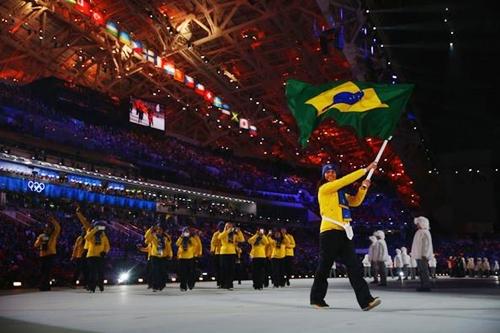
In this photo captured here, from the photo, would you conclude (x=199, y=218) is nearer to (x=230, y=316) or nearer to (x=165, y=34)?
(x=165, y=34)

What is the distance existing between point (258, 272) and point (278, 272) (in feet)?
5.61

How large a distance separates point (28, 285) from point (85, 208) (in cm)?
1496

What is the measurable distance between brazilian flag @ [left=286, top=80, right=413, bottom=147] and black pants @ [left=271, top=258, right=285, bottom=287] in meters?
8.48

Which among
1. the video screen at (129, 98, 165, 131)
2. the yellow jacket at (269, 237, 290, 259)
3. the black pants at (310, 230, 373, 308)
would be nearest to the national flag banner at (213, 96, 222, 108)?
the video screen at (129, 98, 165, 131)

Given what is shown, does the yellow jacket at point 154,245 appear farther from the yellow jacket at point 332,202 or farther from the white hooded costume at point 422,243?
the yellow jacket at point 332,202

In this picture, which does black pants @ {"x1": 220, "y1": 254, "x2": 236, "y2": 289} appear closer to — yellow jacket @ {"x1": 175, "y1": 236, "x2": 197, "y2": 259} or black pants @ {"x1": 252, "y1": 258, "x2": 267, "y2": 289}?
black pants @ {"x1": 252, "y1": 258, "x2": 267, "y2": 289}

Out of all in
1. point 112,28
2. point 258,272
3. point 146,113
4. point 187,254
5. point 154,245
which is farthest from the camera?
point 146,113

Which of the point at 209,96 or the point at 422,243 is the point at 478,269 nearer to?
the point at 422,243

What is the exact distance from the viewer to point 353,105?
817 centimetres

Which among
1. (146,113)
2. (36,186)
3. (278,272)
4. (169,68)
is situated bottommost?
(278,272)

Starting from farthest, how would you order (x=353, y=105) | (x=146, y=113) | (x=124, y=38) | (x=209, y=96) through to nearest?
(x=209, y=96) → (x=146, y=113) → (x=124, y=38) → (x=353, y=105)

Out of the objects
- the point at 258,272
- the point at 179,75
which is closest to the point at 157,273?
Result: the point at 258,272

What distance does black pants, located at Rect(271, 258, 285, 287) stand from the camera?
52.5 ft

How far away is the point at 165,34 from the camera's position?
3594 centimetres
